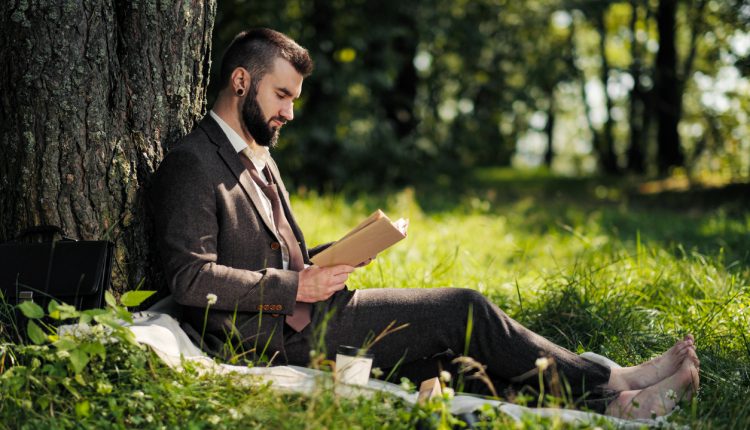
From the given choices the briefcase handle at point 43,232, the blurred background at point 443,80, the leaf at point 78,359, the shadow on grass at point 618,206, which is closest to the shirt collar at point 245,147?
the briefcase handle at point 43,232

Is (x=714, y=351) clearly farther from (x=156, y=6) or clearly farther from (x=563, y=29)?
(x=563, y=29)

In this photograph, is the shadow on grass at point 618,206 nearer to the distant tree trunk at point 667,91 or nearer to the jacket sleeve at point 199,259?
the distant tree trunk at point 667,91

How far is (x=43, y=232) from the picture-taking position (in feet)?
11.7

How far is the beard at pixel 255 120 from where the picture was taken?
11.8 ft

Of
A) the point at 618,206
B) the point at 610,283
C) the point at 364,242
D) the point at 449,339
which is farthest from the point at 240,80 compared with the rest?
the point at 618,206

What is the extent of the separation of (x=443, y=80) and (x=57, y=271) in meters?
12.7

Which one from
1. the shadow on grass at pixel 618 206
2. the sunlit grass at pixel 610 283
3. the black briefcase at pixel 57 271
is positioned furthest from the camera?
the shadow on grass at pixel 618 206

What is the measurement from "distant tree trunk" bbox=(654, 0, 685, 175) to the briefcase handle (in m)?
16.0

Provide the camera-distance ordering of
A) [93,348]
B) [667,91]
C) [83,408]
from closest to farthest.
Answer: [83,408], [93,348], [667,91]

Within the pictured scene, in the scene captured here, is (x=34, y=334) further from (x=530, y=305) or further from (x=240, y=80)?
(x=530, y=305)

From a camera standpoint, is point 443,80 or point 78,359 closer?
point 78,359

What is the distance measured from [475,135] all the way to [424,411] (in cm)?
1299

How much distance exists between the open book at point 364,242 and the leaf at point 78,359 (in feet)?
3.35

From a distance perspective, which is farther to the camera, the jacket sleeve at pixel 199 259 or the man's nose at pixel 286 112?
the man's nose at pixel 286 112
